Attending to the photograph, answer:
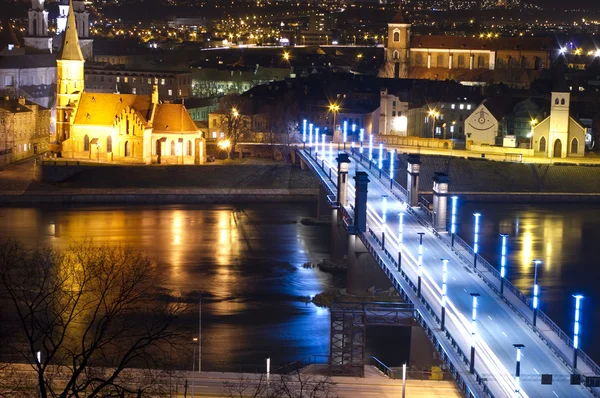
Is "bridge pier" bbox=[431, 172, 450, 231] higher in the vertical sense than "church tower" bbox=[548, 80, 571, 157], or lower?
lower

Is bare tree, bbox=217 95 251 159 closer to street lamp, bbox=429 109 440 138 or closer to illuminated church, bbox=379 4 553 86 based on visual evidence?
street lamp, bbox=429 109 440 138

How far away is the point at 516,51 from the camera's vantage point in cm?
5953

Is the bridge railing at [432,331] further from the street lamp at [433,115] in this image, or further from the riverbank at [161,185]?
the street lamp at [433,115]

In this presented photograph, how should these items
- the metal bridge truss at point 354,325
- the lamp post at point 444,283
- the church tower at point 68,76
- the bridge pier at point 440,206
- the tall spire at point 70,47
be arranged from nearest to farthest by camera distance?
the lamp post at point 444,283 → the metal bridge truss at point 354,325 → the bridge pier at point 440,206 → the church tower at point 68,76 → the tall spire at point 70,47

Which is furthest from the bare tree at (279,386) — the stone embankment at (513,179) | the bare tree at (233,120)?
the bare tree at (233,120)

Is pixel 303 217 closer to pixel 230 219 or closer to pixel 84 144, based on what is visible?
pixel 230 219

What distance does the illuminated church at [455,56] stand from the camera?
56812 millimetres

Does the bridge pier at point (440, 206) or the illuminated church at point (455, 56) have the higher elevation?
the illuminated church at point (455, 56)

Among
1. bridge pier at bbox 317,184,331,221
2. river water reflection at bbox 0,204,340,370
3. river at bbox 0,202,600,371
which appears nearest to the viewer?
river water reflection at bbox 0,204,340,370

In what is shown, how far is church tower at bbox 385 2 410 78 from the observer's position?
57500 mm

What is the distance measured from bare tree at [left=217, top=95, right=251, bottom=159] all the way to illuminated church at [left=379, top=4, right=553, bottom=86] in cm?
1283

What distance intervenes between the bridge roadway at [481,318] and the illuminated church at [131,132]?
44.1 feet

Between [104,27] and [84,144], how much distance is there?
55472 millimetres

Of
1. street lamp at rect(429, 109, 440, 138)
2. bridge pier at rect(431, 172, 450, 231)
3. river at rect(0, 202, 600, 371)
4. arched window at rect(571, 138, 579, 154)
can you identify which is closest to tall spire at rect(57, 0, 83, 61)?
river at rect(0, 202, 600, 371)
